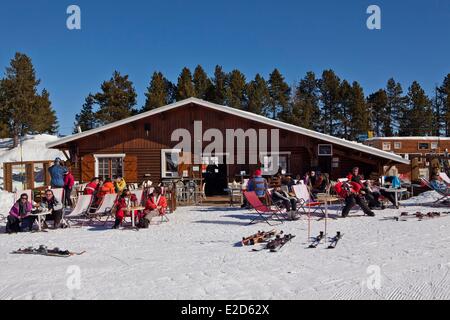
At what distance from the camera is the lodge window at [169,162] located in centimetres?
1581

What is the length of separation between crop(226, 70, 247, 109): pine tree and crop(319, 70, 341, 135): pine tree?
7818mm

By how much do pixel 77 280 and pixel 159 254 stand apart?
1.55 meters

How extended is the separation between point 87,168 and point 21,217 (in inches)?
302

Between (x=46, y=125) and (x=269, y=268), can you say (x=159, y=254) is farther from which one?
(x=46, y=125)

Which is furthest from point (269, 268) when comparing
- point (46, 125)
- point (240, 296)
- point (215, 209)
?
point (46, 125)

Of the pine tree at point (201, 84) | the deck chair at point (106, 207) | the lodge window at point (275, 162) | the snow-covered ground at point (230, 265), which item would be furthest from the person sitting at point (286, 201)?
the pine tree at point (201, 84)

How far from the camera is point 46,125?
1400 inches

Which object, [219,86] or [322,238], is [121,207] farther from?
[219,86]

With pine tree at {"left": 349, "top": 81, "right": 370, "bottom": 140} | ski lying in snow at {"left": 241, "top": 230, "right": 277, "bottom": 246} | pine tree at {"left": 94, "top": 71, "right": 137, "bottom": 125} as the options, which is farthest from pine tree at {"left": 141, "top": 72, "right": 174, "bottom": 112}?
ski lying in snow at {"left": 241, "top": 230, "right": 277, "bottom": 246}

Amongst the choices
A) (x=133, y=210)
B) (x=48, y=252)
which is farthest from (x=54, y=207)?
(x=48, y=252)

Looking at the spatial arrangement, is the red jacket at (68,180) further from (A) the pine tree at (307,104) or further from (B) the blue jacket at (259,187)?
(A) the pine tree at (307,104)

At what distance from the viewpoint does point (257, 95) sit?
3659cm

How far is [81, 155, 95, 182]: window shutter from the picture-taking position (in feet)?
52.7

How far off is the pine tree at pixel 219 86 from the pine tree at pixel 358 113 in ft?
36.5
